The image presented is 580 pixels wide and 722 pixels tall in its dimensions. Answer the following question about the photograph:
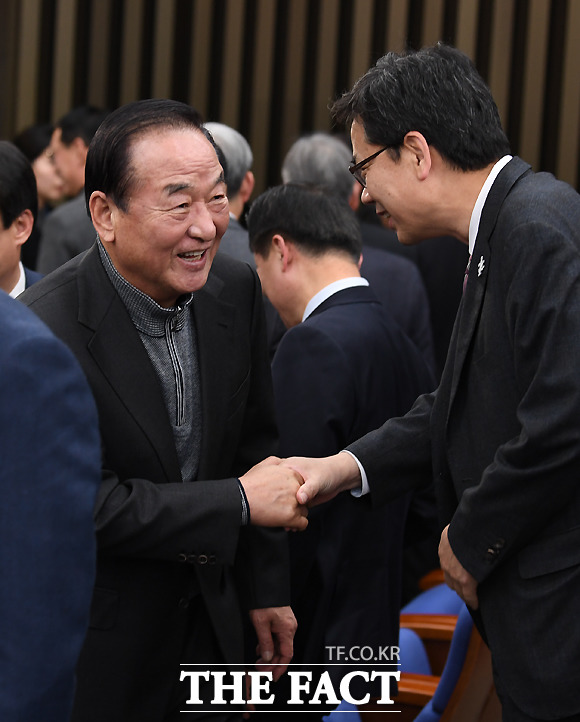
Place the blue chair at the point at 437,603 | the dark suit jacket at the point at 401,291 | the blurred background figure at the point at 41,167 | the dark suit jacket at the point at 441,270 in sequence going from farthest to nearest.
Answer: the blurred background figure at the point at 41,167 → the dark suit jacket at the point at 441,270 → the dark suit jacket at the point at 401,291 → the blue chair at the point at 437,603

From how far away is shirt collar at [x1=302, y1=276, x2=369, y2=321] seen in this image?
2.76 meters

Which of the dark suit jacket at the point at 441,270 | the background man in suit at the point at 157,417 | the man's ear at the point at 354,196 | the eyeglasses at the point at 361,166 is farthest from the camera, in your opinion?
the dark suit jacket at the point at 441,270

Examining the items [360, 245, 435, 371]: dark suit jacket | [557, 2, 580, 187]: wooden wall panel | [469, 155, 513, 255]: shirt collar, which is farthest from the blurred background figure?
[469, 155, 513, 255]: shirt collar

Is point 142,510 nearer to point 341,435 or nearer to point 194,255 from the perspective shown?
point 194,255

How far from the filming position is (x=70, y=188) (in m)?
4.81

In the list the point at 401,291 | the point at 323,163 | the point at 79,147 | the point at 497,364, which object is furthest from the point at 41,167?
the point at 497,364

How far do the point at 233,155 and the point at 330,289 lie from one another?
0.89 metres

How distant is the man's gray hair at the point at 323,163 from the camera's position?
3826 millimetres

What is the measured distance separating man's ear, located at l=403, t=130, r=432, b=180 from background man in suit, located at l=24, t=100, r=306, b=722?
1.15 feet

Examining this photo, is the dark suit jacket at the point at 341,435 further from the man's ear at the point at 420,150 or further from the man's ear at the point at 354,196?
the man's ear at the point at 354,196

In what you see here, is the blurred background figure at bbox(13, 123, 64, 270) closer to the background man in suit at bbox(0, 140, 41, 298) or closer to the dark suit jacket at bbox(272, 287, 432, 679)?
the background man in suit at bbox(0, 140, 41, 298)

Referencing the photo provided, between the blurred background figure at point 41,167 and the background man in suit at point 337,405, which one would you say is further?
the blurred background figure at point 41,167

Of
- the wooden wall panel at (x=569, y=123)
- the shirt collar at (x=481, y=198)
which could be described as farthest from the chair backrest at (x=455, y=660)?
the wooden wall panel at (x=569, y=123)

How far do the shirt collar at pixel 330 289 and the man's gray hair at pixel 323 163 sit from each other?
1064mm
